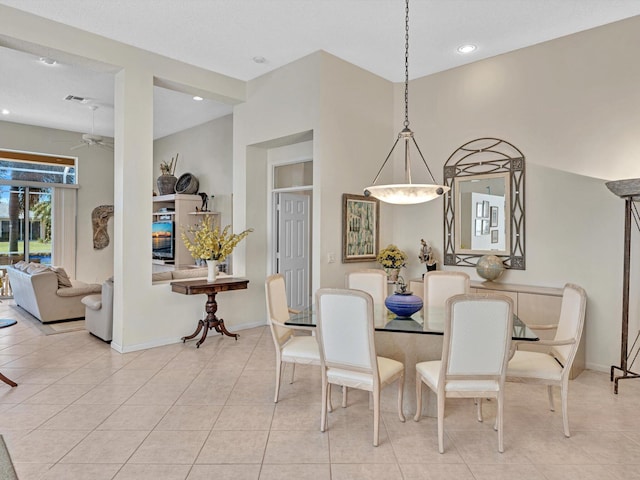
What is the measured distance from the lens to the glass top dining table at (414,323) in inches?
105

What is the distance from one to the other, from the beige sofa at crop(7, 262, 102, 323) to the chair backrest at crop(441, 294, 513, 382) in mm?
5322

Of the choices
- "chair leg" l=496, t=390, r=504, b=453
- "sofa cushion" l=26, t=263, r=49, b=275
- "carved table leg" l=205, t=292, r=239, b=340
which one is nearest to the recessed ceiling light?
"chair leg" l=496, t=390, r=504, b=453

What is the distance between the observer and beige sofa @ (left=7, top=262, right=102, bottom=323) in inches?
224

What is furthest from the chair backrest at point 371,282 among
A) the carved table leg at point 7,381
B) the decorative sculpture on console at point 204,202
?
the decorative sculpture on console at point 204,202

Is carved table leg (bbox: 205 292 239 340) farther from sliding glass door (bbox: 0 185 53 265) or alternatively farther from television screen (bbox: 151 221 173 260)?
sliding glass door (bbox: 0 185 53 265)

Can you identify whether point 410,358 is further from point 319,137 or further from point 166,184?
point 166,184

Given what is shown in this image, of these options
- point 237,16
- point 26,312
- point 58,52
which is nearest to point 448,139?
point 237,16

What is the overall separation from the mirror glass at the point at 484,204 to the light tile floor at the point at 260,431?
1.58 meters

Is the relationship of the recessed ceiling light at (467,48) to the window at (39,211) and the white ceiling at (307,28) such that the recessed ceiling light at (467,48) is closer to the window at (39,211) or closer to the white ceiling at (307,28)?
the white ceiling at (307,28)

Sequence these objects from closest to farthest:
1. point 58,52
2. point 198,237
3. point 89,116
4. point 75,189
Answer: point 58,52 < point 198,237 < point 89,116 < point 75,189

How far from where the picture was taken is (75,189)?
8.56m

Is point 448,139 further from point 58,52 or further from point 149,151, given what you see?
point 58,52

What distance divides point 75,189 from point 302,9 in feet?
22.6

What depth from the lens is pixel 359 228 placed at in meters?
5.17
